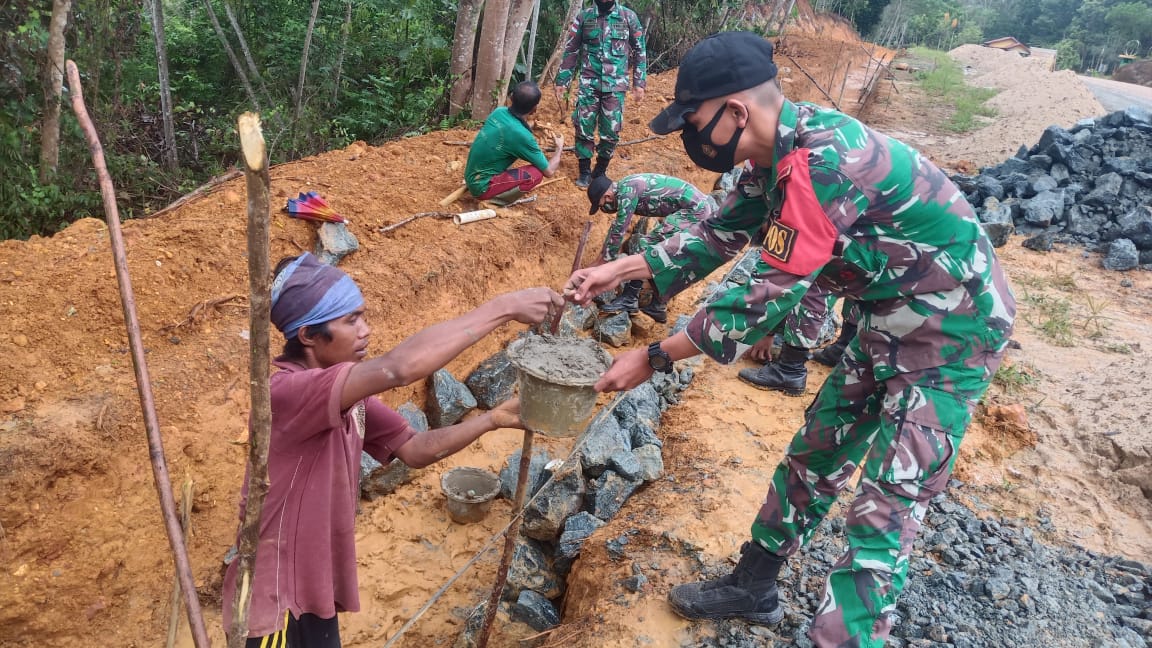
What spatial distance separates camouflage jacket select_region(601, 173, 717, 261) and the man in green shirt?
98cm

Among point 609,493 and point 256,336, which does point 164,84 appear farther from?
point 256,336

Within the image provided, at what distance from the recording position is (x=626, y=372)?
2.36m

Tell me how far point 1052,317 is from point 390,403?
6266mm

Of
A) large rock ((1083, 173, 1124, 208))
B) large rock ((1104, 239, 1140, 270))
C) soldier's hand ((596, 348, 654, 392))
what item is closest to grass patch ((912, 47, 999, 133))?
large rock ((1083, 173, 1124, 208))

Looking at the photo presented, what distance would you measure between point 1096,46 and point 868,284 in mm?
54176

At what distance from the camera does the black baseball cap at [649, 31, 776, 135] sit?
2.16 m

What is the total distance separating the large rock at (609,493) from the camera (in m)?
3.81

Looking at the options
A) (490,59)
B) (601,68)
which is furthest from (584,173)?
(490,59)

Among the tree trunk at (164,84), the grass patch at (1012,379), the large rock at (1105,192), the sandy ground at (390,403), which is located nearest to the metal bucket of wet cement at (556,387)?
the sandy ground at (390,403)

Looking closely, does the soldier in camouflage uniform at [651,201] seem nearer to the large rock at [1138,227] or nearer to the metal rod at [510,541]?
the metal rod at [510,541]

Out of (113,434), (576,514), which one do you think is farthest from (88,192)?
(576,514)

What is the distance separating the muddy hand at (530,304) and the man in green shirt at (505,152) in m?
4.11

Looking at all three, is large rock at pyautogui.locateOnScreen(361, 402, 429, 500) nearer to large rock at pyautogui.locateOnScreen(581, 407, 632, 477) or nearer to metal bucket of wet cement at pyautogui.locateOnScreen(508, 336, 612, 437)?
large rock at pyautogui.locateOnScreen(581, 407, 632, 477)

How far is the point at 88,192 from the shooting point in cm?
544
